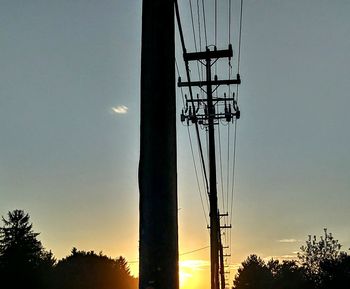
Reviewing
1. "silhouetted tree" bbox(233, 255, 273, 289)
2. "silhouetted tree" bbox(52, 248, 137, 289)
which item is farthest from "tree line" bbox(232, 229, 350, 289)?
"silhouetted tree" bbox(52, 248, 137, 289)

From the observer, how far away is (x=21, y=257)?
81625mm

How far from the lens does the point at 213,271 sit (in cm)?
2375

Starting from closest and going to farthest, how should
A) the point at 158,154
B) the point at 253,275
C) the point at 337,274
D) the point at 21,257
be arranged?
1. the point at 158,154
2. the point at 337,274
3. the point at 21,257
4. the point at 253,275

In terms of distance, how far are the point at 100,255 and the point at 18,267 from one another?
123 feet

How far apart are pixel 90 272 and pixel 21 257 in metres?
23.3

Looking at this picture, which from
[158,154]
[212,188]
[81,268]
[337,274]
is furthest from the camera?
[81,268]

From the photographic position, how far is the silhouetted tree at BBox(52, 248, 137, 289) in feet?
308

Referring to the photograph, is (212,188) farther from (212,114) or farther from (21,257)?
(21,257)

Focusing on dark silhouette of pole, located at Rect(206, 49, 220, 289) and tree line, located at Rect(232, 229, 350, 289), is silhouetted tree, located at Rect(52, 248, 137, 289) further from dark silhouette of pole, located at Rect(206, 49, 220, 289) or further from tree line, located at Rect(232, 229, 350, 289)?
dark silhouette of pole, located at Rect(206, 49, 220, 289)

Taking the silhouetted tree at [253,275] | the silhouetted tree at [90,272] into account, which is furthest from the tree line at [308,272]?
the silhouetted tree at [90,272]

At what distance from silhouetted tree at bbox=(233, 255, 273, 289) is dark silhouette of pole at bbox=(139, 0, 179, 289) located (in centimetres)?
13336

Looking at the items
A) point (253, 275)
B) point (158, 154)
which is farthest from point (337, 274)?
point (253, 275)

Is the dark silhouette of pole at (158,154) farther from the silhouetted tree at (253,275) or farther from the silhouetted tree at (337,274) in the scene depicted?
the silhouetted tree at (253,275)

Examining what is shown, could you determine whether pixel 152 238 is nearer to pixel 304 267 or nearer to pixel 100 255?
pixel 304 267
